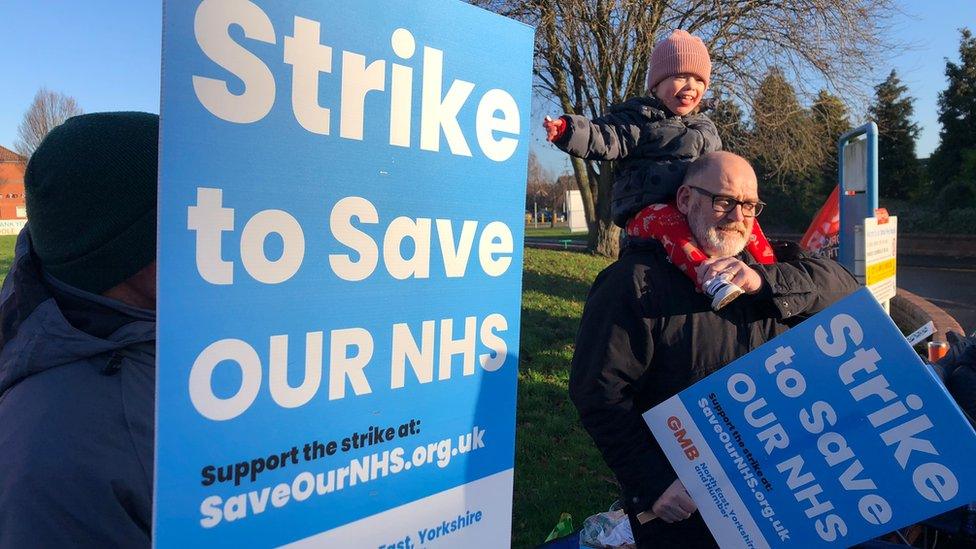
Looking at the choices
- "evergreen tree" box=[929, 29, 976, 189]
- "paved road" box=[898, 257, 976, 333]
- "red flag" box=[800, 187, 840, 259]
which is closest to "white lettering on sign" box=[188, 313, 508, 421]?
"red flag" box=[800, 187, 840, 259]

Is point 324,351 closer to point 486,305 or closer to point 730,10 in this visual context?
point 486,305

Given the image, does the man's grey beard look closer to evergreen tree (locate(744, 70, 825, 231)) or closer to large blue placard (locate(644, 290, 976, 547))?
large blue placard (locate(644, 290, 976, 547))

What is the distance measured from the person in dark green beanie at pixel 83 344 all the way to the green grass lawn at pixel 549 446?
9.20 ft

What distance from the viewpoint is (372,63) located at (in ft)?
3.90

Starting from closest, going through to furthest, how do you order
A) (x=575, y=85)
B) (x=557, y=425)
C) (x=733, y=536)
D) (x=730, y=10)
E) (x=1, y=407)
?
(x=1, y=407) < (x=733, y=536) < (x=557, y=425) < (x=730, y=10) < (x=575, y=85)

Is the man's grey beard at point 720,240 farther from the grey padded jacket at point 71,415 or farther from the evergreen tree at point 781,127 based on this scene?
the evergreen tree at point 781,127

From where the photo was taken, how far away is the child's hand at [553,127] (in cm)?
252

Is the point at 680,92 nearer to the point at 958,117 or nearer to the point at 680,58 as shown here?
A: the point at 680,58

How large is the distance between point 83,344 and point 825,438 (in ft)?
5.41

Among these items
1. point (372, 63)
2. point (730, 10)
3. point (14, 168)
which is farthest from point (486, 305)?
point (14, 168)

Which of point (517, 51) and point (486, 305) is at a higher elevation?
point (517, 51)

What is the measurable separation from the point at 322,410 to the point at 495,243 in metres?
0.53

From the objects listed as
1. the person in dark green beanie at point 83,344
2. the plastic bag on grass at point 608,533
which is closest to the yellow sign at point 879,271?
the plastic bag on grass at point 608,533

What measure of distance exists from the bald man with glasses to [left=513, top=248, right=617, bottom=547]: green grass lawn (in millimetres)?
1828
